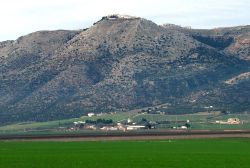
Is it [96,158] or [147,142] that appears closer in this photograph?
[96,158]

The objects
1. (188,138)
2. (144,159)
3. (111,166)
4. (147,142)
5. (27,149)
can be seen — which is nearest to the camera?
(111,166)

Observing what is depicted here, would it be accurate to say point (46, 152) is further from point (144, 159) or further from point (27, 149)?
point (144, 159)

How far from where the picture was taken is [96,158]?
3713 inches

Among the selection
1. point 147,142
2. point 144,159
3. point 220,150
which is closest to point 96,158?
point 144,159

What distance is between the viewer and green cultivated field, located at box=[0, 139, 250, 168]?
84.1 m

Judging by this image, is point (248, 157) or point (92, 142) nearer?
point (248, 157)

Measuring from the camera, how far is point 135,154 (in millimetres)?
101188

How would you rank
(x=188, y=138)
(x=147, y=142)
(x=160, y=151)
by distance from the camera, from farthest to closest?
(x=188, y=138) → (x=147, y=142) → (x=160, y=151)

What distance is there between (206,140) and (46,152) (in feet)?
112

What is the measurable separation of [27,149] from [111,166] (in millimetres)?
35248

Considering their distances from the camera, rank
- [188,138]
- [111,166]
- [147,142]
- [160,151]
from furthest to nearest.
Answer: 1. [188,138]
2. [147,142]
3. [160,151]
4. [111,166]

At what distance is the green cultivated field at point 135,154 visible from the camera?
84062mm

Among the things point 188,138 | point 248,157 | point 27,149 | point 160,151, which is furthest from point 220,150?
point 188,138

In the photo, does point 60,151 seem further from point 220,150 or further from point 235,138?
point 235,138
